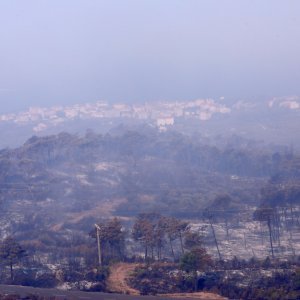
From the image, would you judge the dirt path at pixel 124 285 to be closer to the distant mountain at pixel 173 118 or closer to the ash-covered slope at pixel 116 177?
the ash-covered slope at pixel 116 177

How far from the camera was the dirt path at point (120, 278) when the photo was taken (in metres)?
14.6

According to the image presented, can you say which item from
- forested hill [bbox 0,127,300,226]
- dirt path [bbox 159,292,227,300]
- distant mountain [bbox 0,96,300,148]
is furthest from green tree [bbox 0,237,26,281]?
distant mountain [bbox 0,96,300,148]

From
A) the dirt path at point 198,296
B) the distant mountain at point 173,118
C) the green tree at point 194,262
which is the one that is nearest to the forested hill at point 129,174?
the green tree at point 194,262

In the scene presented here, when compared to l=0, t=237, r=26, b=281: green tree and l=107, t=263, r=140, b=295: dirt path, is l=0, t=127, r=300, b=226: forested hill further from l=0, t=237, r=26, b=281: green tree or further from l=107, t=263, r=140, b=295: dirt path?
l=107, t=263, r=140, b=295: dirt path

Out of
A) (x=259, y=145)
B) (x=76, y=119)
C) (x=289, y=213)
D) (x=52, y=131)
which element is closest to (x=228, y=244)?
(x=289, y=213)

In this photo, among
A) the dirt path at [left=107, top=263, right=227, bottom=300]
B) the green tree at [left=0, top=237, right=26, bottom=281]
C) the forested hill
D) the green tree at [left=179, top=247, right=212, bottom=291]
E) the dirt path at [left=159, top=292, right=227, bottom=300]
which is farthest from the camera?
the forested hill

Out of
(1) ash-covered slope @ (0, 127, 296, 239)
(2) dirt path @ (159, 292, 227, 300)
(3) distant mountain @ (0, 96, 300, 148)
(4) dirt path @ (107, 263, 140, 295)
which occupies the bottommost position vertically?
(2) dirt path @ (159, 292, 227, 300)

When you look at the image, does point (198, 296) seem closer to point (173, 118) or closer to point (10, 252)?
point (10, 252)

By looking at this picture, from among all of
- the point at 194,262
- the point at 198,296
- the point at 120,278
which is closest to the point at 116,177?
the point at 120,278

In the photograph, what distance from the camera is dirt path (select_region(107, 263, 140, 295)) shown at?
1458 cm

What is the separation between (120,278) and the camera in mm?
15461

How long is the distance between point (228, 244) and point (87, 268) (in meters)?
5.98

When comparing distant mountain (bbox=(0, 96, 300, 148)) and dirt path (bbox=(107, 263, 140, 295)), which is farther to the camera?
distant mountain (bbox=(0, 96, 300, 148))

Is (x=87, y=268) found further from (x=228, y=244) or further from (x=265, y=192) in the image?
(x=265, y=192)
